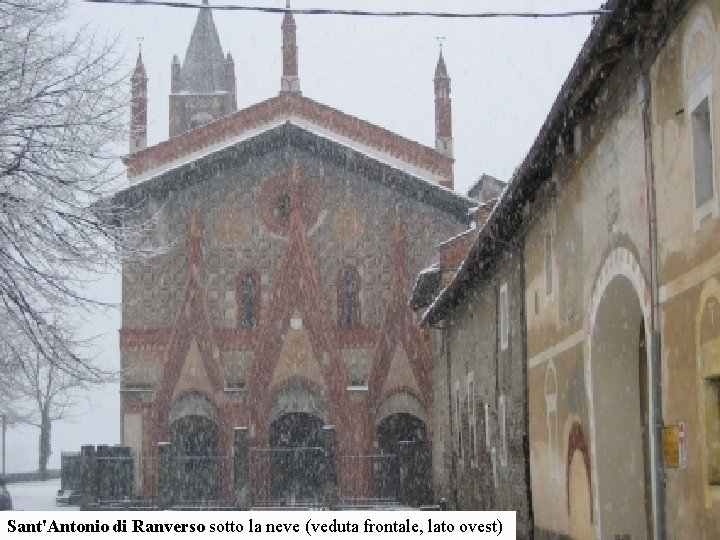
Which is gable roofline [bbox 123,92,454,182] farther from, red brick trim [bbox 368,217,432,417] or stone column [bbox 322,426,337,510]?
stone column [bbox 322,426,337,510]

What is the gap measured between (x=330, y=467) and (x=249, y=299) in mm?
7847

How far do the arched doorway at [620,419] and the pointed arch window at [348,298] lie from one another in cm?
2554

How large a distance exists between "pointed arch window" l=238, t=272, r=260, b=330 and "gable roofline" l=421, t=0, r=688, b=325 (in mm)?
18731

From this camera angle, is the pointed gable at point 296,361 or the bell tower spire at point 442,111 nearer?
the pointed gable at point 296,361

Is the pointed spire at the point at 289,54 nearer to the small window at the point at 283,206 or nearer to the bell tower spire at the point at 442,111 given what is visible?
the bell tower spire at the point at 442,111

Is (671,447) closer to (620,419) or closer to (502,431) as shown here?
(620,419)

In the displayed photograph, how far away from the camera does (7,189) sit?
12445 mm

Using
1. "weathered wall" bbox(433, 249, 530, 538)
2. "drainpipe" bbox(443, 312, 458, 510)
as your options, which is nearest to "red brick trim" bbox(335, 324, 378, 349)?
"drainpipe" bbox(443, 312, 458, 510)

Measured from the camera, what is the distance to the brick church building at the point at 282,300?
3556cm

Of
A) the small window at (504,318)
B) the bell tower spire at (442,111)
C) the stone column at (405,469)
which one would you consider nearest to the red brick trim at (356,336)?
the stone column at (405,469)

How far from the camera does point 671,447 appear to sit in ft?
29.3

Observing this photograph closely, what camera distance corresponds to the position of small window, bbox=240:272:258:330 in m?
37.4

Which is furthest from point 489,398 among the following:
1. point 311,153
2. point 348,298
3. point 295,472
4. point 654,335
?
point 311,153

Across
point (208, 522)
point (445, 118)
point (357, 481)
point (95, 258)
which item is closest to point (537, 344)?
point (95, 258)
